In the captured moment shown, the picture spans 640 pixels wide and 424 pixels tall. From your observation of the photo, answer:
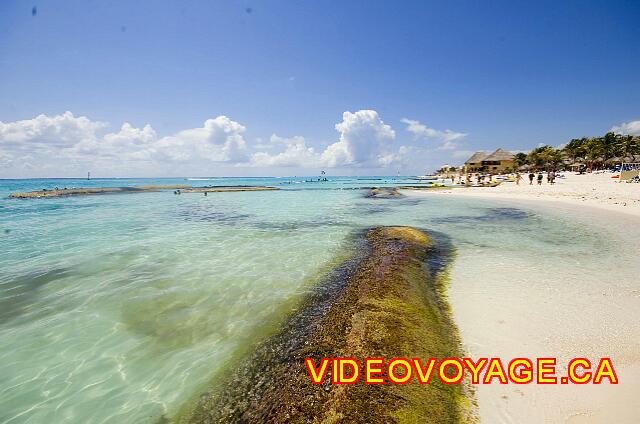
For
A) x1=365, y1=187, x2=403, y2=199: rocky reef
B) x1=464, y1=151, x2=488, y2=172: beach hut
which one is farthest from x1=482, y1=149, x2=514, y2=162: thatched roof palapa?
x1=365, y1=187, x2=403, y2=199: rocky reef

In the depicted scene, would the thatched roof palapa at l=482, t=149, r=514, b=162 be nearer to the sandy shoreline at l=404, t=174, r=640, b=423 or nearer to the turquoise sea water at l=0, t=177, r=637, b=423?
the turquoise sea water at l=0, t=177, r=637, b=423

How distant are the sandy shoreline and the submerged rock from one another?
579 millimetres

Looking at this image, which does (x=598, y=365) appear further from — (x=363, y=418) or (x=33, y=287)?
(x=33, y=287)

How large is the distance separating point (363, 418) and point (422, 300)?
4506 mm

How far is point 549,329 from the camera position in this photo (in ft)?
20.0

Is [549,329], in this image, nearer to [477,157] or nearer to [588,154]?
[588,154]

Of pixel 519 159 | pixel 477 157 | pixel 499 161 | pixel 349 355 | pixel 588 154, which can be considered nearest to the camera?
pixel 349 355

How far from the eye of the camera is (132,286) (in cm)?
974

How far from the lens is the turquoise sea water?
5062 mm

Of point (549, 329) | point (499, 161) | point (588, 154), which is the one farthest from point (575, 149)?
point (549, 329)

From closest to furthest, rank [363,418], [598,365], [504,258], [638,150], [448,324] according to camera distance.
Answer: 1. [363,418]
2. [598,365]
3. [448,324]
4. [504,258]
5. [638,150]

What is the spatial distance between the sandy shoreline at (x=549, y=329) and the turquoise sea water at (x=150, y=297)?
6.39ft

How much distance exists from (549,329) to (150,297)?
10.9 meters

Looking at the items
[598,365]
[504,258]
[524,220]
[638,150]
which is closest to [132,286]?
[598,365]
